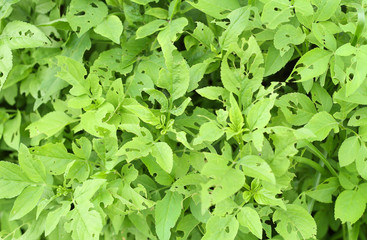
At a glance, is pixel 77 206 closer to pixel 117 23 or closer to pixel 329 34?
pixel 117 23

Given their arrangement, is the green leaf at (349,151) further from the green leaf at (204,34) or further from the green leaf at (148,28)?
the green leaf at (148,28)

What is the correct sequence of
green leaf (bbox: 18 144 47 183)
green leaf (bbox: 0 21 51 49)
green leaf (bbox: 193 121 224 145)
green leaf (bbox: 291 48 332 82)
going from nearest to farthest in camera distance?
green leaf (bbox: 193 121 224 145) < green leaf (bbox: 291 48 332 82) < green leaf (bbox: 18 144 47 183) < green leaf (bbox: 0 21 51 49)

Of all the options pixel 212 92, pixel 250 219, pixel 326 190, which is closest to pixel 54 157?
pixel 212 92

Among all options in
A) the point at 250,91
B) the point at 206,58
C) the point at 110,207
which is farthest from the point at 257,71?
the point at 110,207

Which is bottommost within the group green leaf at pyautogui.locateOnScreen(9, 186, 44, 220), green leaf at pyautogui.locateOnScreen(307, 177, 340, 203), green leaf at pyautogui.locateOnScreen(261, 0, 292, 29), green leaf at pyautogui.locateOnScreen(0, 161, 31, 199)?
green leaf at pyautogui.locateOnScreen(9, 186, 44, 220)

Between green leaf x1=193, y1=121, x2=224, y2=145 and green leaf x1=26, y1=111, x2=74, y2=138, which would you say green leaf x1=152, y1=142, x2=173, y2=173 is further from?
green leaf x1=26, y1=111, x2=74, y2=138

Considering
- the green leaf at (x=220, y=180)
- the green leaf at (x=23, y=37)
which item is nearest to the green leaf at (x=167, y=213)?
the green leaf at (x=220, y=180)

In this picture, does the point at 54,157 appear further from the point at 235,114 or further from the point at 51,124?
the point at 235,114

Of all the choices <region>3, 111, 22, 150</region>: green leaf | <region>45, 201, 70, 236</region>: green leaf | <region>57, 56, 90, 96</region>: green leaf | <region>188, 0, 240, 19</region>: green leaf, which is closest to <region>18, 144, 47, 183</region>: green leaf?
<region>45, 201, 70, 236</region>: green leaf
